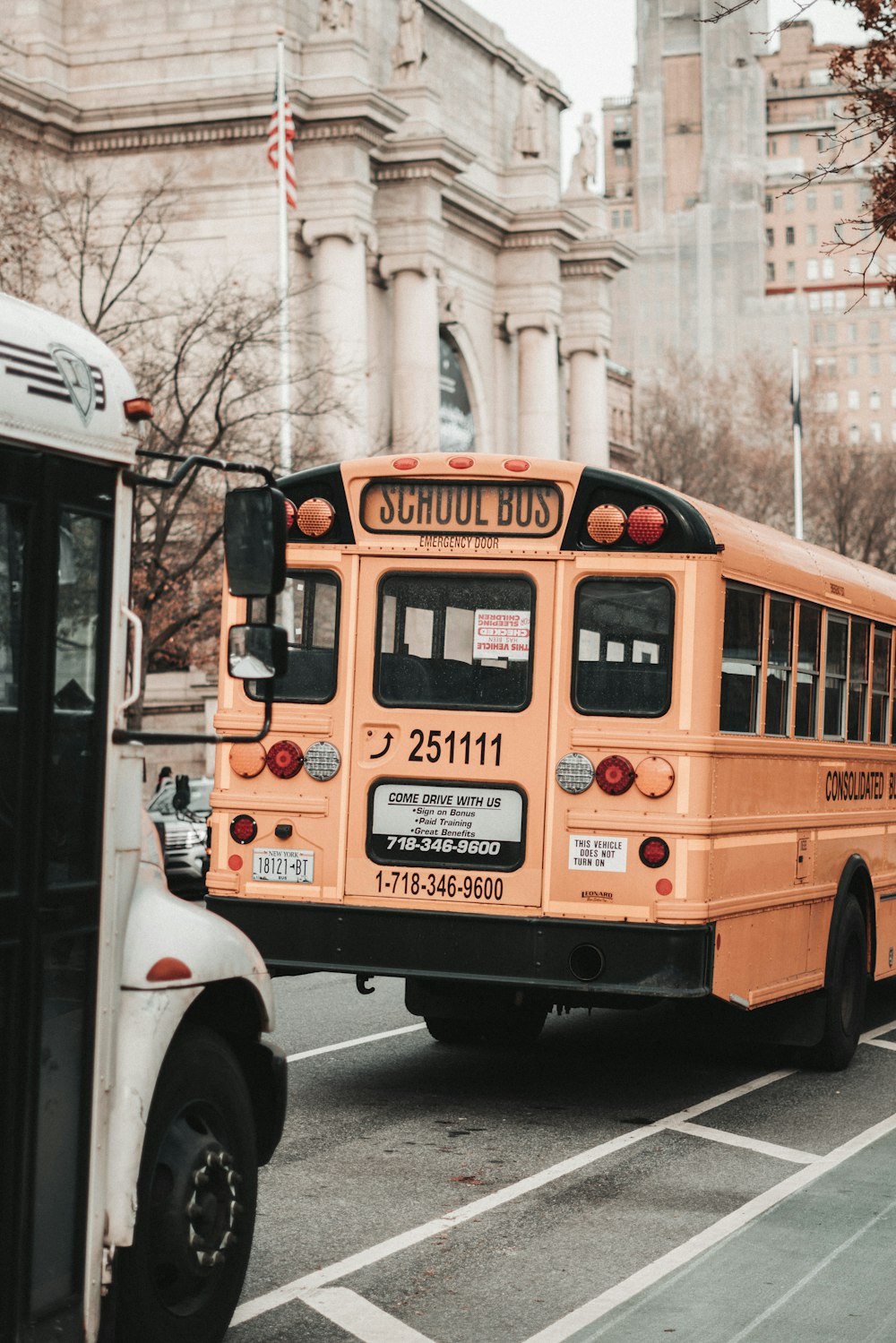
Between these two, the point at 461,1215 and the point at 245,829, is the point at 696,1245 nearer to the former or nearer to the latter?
the point at 461,1215

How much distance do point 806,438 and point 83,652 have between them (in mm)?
70025

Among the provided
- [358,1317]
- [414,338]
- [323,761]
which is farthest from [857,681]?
[414,338]

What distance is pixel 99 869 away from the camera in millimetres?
5117

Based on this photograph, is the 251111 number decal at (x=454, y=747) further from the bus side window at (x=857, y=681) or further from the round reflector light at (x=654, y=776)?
the bus side window at (x=857, y=681)

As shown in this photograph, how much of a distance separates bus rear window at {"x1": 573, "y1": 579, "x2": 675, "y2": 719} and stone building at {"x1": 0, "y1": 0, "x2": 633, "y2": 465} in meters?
36.5

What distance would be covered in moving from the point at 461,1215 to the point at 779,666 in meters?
3.82

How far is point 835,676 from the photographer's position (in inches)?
452

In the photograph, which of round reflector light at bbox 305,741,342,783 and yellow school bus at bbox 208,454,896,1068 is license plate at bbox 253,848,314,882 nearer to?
yellow school bus at bbox 208,454,896,1068

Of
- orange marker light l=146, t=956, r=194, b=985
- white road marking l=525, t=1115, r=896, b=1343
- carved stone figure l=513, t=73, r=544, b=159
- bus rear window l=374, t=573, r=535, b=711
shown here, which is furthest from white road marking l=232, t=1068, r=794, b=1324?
carved stone figure l=513, t=73, r=544, b=159

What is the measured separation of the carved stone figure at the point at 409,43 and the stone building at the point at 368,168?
58mm

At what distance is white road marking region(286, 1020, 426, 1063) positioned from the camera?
11516mm

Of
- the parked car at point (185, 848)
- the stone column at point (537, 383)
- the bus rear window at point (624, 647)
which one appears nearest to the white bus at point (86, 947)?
the bus rear window at point (624, 647)

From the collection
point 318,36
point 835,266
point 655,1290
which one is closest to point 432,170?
point 318,36

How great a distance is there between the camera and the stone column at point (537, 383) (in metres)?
68.0
